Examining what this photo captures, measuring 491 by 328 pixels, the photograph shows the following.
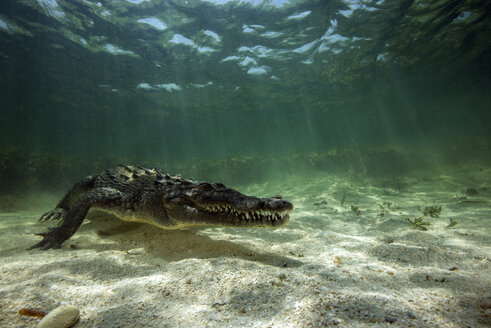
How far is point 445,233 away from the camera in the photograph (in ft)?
11.0

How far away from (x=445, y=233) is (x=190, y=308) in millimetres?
4215

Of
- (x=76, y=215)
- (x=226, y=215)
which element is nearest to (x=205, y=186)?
(x=226, y=215)

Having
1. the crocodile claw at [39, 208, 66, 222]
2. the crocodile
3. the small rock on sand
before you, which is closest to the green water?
the crocodile claw at [39, 208, 66, 222]

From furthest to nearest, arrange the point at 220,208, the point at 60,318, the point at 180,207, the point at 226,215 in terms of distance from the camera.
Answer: the point at 180,207 → the point at 220,208 → the point at 226,215 → the point at 60,318

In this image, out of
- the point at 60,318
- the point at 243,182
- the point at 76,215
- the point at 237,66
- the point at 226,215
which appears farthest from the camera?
the point at 243,182

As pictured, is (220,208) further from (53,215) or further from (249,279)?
(53,215)

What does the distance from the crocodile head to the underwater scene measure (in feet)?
0.07

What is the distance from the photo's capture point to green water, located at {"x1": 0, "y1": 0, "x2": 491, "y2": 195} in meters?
10.1

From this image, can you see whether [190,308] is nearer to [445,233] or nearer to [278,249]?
Answer: [278,249]

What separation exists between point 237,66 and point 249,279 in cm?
Result: 1578

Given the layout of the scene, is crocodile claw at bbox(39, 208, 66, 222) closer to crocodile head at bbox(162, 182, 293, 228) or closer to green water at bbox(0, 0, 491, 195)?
crocodile head at bbox(162, 182, 293, 228)

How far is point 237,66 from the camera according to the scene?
15.1 metres

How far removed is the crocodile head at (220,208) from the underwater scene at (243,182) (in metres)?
0.02

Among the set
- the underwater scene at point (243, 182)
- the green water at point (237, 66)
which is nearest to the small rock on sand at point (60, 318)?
the underwater scene at point (243, 182)
